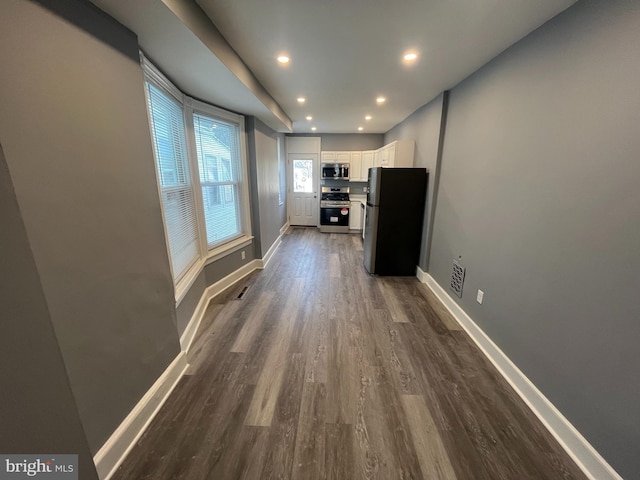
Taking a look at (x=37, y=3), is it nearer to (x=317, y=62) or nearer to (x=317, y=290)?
A: (x=317, y=62)

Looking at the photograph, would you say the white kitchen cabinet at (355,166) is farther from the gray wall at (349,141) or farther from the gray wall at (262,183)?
the gray wall at (262,183)

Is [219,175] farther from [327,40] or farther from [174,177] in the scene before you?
[327,40]

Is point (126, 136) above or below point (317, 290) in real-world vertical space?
above

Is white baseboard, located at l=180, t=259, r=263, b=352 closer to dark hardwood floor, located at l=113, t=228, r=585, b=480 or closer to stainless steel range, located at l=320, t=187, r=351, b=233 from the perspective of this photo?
dark hardwood floor, located at l=113, t=228, r=585, b=480

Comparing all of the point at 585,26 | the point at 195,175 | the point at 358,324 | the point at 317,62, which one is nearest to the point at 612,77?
the point at 585,26

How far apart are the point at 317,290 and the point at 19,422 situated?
2.66 metres

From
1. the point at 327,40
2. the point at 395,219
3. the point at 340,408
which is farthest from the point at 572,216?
the point at 395,219

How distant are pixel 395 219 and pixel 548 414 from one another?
8.29ft

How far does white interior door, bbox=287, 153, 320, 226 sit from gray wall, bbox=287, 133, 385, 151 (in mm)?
Result: 481

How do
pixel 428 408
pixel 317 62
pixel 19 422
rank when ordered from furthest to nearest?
pixel 317 62 < pixel 428 408 < pixel 19 422

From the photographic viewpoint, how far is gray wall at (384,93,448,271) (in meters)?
3.10

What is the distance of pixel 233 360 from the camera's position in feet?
6.61

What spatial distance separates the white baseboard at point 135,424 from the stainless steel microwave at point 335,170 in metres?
5.35

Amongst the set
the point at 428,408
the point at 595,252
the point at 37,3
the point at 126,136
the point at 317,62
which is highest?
the point at 317,62
